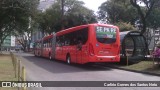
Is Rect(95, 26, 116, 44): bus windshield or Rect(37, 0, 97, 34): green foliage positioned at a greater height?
Rect(37, 0, 97, 34): green foliage

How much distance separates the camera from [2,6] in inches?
1631

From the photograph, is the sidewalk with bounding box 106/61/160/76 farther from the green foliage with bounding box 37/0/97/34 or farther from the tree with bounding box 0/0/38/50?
the green foliage with bounding box 37/0/97/34

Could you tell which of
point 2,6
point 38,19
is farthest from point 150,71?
point 38,19

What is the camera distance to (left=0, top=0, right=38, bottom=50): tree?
137ft

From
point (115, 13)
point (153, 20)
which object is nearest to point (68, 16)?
point (115, 13)

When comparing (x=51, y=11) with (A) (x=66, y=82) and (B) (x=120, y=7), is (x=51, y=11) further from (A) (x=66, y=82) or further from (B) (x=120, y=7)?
(A) (x=66, y=82)

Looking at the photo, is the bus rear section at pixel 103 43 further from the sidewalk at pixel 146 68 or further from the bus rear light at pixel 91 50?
the sidewalk at pixel 146 68

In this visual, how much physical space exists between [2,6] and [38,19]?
8.00m

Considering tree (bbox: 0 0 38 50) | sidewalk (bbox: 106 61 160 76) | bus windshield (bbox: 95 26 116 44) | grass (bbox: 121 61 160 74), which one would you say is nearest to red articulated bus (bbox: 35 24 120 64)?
bus windshield (bbox: 95 26 116 44)

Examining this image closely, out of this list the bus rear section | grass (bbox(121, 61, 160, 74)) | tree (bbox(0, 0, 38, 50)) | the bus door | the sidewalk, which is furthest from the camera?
tree (bbox(0, 0, 38, 50))

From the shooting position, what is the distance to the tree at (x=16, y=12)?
1642 inches

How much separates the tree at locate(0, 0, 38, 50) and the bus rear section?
76.8ft

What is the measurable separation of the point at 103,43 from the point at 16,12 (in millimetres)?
25413

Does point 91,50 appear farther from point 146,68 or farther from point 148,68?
point 148,68
